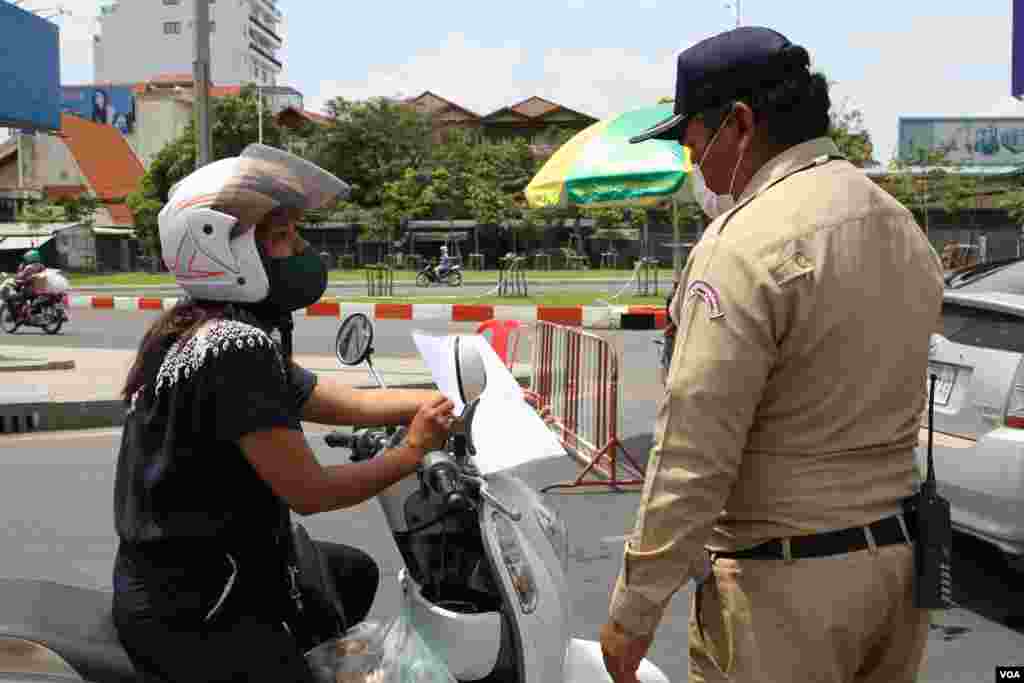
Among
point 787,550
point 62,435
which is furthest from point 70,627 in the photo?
point 62,435

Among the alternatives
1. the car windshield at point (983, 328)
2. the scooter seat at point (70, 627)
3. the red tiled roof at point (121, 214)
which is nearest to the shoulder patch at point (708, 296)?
the scooter seat at point (70, 627)

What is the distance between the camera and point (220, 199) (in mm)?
2293

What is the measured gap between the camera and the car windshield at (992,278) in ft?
17.1

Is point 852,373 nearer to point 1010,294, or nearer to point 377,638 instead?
point 377,638

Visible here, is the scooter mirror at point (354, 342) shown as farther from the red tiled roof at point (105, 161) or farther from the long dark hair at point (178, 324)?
the red tiled roof at point (105, 161)

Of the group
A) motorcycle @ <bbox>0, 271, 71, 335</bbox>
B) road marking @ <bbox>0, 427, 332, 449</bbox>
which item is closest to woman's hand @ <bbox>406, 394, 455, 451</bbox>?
road marking @ <bbox>0, 427, 332, 449</bbox>

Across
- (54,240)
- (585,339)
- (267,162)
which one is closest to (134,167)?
(54,240)

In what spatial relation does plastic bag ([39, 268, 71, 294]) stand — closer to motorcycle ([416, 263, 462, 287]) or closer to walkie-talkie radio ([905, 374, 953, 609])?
motorcycle ([416, 263, 462, 287])

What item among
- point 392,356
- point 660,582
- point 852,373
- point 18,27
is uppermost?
point 18,27

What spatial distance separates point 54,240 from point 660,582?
5862cm

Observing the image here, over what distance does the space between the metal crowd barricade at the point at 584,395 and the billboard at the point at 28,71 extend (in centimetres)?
903

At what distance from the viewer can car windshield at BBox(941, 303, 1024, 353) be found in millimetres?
4734

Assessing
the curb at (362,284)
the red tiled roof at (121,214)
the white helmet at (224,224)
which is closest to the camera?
the white helmet at (224,224)

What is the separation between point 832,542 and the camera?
6.12ft
